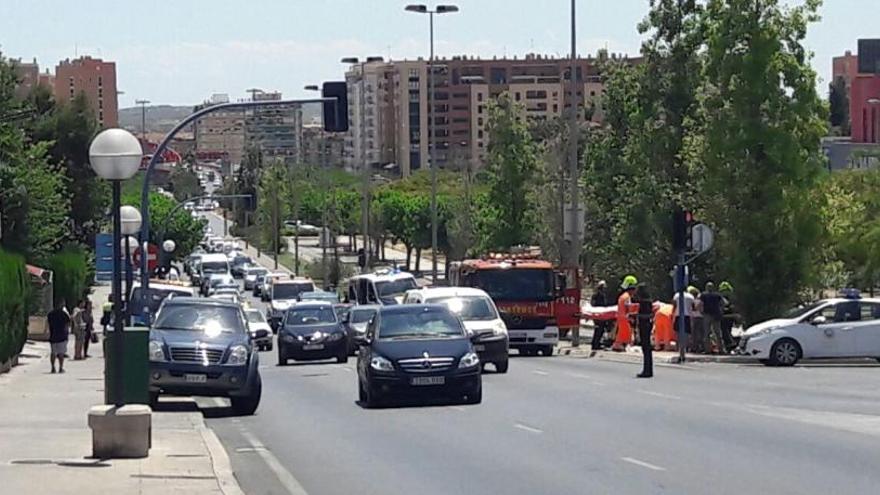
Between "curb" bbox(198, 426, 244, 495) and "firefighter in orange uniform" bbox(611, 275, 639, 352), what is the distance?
21610 millimetres

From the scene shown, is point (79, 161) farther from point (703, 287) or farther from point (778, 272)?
point (778, 272)

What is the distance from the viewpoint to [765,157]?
139 feet

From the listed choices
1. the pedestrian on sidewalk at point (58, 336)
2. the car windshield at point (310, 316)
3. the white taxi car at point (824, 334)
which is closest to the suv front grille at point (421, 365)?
the white taxi car at point (824, 334)

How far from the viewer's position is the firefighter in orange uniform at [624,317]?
42.5 m

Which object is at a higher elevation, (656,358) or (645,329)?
(645,329)

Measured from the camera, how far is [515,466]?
57.9 feet

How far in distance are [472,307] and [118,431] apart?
714 inches

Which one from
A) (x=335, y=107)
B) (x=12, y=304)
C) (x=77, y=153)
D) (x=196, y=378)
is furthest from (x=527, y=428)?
(x=77, y=153)

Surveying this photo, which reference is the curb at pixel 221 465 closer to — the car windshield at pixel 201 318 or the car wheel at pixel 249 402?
the car wheel at pixel 249 402

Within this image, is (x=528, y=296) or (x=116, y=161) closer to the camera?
(x=116, y=161)

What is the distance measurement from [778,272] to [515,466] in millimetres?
26232

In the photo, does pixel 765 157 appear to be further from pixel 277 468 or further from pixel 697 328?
pixel 277 468

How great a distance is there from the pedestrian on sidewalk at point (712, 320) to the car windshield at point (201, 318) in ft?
49.4

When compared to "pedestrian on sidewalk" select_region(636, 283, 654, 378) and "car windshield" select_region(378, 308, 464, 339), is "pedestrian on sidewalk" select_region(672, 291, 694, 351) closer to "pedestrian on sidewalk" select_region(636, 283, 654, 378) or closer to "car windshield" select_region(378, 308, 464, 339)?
"pedestrian on sidewalk" select_region(636, 283, 654, 378)
